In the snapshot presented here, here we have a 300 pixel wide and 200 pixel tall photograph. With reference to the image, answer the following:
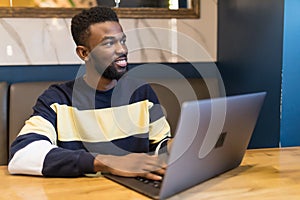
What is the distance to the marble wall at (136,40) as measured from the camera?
2006 mm

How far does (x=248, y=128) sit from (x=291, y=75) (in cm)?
60

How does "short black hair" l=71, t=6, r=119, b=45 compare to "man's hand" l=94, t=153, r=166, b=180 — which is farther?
"short black hair" l=71, t=6, r=119, b=45

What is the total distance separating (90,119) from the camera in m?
1.42

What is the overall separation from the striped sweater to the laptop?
32 centimetres

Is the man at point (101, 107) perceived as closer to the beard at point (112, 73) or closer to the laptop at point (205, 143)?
the beard at point (112, 73)

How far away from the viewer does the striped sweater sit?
1318mm

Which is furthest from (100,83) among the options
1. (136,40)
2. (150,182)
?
(136,40)

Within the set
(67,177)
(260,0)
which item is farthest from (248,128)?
(260,0)

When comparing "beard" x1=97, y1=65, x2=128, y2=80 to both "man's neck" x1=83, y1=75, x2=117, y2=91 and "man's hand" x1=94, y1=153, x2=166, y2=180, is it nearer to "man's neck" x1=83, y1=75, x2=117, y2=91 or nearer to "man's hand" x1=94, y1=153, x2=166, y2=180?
"man's neck" x1=83, y1=75, x2=117, y2=91

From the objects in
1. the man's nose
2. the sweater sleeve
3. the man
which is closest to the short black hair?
the man

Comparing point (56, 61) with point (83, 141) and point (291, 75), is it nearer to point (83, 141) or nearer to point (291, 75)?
point (83, 141)

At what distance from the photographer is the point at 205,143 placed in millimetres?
976

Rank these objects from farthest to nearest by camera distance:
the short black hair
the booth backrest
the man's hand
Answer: the booth backrest < the short black hair < the man's hand

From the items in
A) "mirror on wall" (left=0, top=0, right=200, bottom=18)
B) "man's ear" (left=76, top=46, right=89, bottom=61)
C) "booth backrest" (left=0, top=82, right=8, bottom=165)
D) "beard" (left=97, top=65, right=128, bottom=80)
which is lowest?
"booth backrest" (left=0, top=82, right=8, bottom=165)
